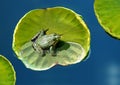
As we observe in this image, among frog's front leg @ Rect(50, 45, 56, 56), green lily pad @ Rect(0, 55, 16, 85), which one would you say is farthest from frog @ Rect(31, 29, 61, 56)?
green lily pad @ Rect(0, 55, 16, 85)

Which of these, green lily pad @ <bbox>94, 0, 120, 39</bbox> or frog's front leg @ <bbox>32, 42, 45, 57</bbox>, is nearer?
green lily pad @ <bbox>94, 0, 120, 39</bbox>

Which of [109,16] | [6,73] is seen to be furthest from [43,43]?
[109,16]

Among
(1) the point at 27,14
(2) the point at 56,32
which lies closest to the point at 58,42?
(2) the point at 56,32

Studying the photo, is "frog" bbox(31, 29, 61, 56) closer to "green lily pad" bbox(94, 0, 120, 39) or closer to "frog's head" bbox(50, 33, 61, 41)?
"frog's head" bbox(50, 33, 61, 41)

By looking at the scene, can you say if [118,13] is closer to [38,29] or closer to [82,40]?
[82,40]

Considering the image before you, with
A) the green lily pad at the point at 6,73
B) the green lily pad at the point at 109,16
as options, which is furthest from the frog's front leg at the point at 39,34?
the green lily pad at the point at 109,16

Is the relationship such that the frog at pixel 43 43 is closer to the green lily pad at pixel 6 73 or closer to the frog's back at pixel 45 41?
the frog's back at pixel 45 41
